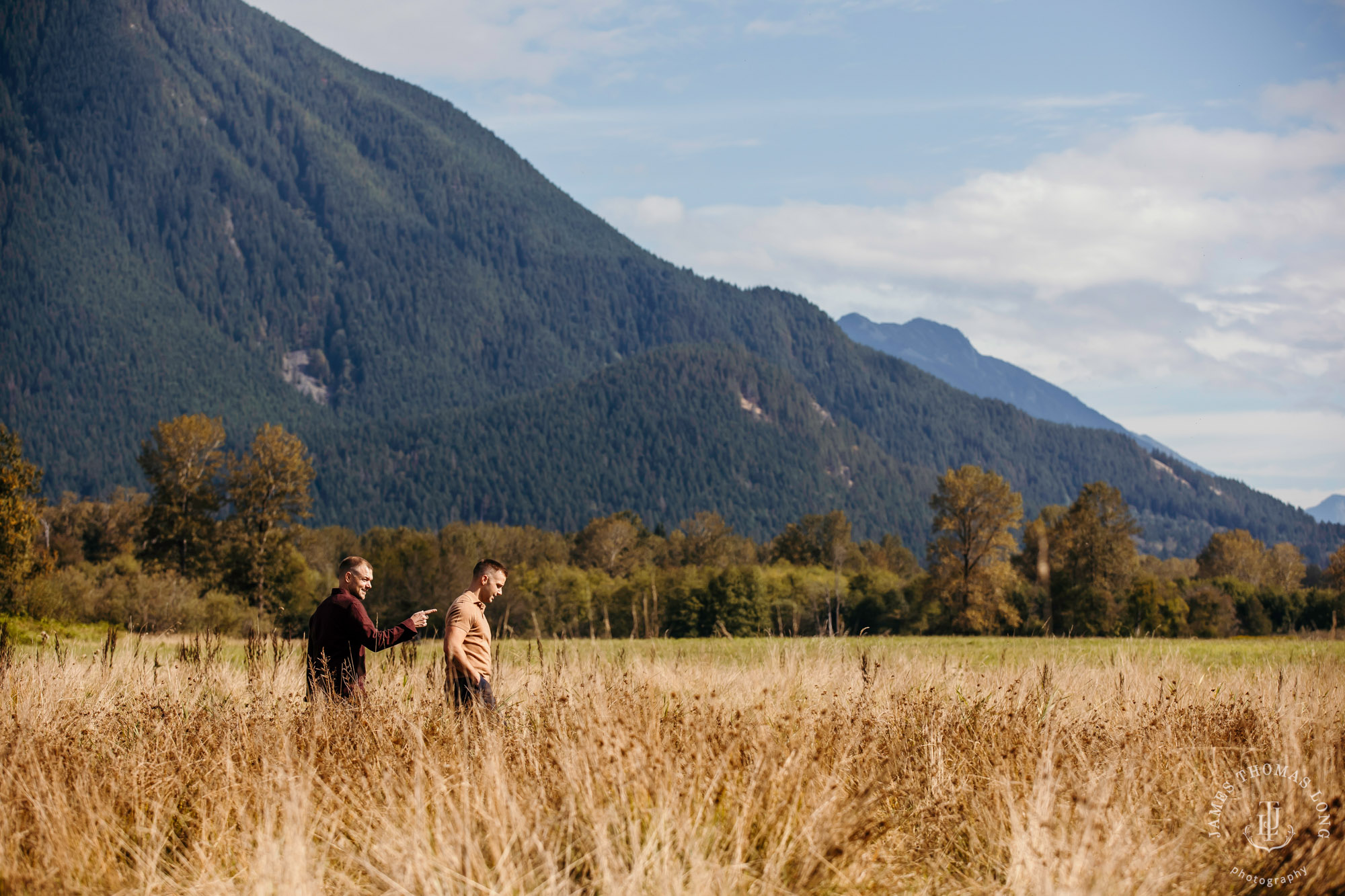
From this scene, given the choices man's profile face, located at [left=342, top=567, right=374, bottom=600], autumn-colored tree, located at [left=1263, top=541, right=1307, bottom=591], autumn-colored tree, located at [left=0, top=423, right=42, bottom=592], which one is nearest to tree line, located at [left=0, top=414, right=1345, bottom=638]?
autumn-colored tree, located at [left=0, top=423, right=42, bottom=592]

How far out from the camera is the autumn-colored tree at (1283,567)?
88.5 meters

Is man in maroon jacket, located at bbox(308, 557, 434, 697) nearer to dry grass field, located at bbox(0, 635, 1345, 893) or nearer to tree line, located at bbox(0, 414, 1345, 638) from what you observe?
dry grass field, located at bbox(0, 635, 1345, 893)

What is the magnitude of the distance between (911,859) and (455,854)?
8.59ft

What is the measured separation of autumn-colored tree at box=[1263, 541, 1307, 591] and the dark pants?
91.5 meters

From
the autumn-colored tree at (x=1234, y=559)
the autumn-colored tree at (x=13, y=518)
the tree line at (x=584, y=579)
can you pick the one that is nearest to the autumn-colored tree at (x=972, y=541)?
the tree line at (x=584, y=579)

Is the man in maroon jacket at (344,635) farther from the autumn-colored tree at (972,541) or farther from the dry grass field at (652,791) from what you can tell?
the autumn-colored tree at (972,541)

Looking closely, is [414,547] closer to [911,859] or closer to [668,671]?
[668,671]

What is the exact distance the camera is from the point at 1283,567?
301 feet

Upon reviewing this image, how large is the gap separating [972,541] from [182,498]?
129ft

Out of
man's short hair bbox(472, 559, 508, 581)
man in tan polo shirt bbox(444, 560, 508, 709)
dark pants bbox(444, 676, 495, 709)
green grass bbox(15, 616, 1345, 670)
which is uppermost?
man's short hair bbox(472, 559, 508, 581)

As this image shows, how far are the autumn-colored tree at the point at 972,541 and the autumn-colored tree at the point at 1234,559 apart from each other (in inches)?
1925

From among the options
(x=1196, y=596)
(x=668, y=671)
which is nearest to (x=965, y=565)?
(x=1196, y=596)

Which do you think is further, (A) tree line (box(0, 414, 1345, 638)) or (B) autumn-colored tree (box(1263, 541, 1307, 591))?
(B) autumn-colored tree (box(1263, 541, 1307, 591))

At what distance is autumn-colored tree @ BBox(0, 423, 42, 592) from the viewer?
113ft
